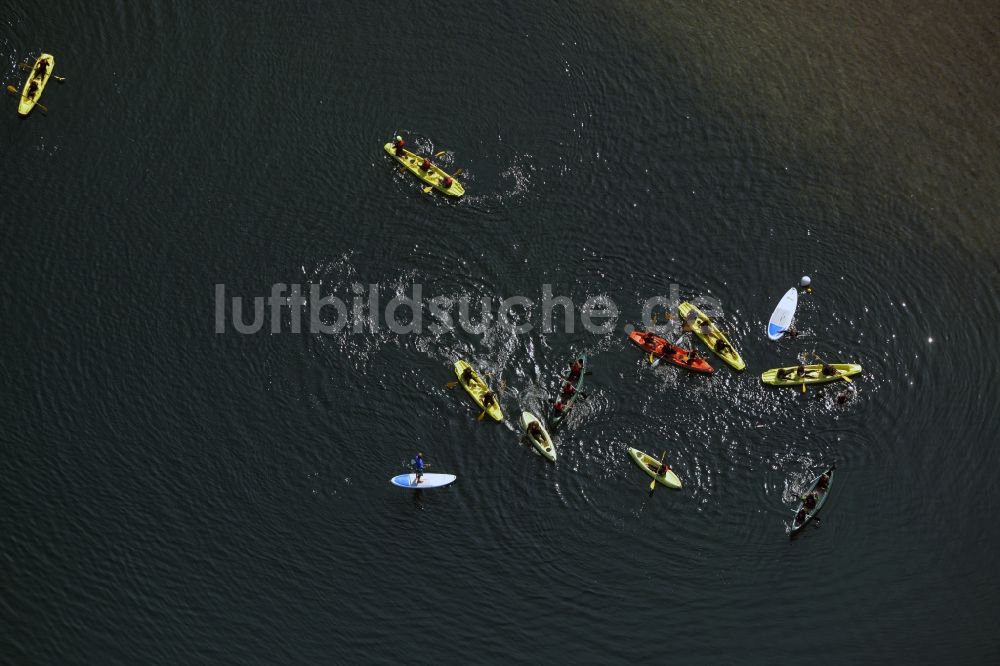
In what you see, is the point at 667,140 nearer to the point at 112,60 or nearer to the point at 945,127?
the point at 945,127

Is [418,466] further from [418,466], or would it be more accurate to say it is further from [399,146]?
[399,146]

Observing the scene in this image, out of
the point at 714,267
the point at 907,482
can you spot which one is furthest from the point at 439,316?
the point at 907,482

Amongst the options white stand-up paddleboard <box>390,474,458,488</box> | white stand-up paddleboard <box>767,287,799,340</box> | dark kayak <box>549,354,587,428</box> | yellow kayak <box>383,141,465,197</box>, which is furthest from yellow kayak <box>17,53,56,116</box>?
white stand-up paddleboard <box>767,287,799,340</box>

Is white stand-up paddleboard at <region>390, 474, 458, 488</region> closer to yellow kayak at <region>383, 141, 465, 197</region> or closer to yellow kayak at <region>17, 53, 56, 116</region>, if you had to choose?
yellow kayak at <region>383, 141, 465, 197</region>

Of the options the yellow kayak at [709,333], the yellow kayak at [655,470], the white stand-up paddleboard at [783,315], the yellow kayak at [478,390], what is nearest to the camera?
the yellow kayak at [655,470]

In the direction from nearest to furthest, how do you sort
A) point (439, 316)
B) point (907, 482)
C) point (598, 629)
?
point (598, 629)
point (907, 482)
point (439, 316)

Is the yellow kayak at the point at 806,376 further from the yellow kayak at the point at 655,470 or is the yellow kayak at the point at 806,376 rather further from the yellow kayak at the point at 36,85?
the yellow kayak at the point at 36,85

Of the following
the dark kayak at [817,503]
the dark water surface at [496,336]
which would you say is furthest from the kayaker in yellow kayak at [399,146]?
the dark kayak at [817,503]
